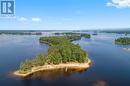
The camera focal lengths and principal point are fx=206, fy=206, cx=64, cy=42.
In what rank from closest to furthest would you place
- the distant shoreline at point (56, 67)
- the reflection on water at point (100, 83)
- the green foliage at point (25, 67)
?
the reflection on water at point (100, 83) → the green foliage at point (25, 67) → the distant shoreline at point (56, 67)

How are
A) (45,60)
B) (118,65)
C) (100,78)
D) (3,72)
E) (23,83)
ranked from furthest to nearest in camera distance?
(118,65)
(45,60)
(3,72)
(100,78)
(23,83)

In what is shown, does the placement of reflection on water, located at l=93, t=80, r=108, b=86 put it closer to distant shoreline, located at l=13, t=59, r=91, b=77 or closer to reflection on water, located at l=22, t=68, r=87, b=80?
reflection on water, located at l=22, t=68, r=87, b=80

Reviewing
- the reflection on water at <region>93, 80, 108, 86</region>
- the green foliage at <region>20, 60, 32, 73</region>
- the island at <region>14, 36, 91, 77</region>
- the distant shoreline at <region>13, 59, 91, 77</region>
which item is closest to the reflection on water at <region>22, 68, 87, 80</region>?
the distant shoreline at <region>13, 59, 91, 77</region>


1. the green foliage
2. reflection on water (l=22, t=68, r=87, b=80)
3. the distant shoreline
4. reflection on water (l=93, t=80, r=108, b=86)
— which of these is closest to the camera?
reflection on water (l=93, t=80, r=108, b=86)

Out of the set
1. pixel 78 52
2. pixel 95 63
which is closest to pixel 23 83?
pixel 78 52

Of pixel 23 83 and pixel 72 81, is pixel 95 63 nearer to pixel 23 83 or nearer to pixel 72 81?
pixel 72 81

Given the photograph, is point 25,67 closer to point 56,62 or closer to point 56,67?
point 56,67

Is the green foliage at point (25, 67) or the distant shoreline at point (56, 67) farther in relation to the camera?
the distant shoreline at point (56, 67)

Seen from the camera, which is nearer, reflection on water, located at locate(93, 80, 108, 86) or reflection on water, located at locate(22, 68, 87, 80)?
reflection on water, located at locate(93, 80, 108, 86)

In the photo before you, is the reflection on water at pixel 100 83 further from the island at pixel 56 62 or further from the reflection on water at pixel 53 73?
the island at pixel 56 62

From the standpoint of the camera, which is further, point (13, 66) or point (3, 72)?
point (13, 66)

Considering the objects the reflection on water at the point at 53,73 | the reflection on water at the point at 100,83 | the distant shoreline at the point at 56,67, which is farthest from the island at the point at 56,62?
the reflection on water at the point at 100,83
